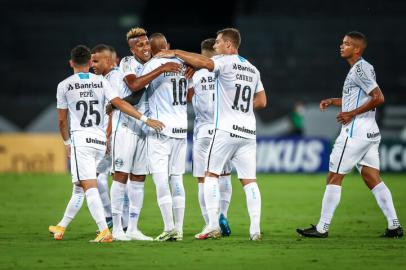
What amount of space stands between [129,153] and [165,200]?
29.0 inches

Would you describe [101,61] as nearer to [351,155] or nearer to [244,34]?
[351,155]

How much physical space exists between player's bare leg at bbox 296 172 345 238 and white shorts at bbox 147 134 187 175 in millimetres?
1742

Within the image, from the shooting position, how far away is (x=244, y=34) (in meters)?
32.3

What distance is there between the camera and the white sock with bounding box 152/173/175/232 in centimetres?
998

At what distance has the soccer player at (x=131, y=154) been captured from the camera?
33.7 ft

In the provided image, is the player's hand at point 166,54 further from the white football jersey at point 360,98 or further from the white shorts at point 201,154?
the white football jersey at point 360,98

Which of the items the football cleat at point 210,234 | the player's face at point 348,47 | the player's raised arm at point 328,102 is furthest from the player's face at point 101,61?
the player's face at point 348,47

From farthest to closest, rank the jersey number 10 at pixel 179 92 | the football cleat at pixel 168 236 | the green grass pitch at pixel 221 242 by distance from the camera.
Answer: the jersey number 10 at pixel 179 92
the football cleat at pixel 168 236
the green grass pitch at pixel 221 242

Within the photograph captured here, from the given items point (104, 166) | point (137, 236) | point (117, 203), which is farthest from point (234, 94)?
point (104, 166)

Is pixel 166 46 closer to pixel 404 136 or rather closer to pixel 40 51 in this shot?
pixel 404 136

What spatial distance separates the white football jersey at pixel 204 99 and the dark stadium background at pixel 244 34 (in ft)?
60.3

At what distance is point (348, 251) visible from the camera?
357 inches

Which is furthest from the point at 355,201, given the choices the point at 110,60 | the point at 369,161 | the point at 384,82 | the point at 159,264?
the point at 384,82

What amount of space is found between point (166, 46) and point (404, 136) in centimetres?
1833
